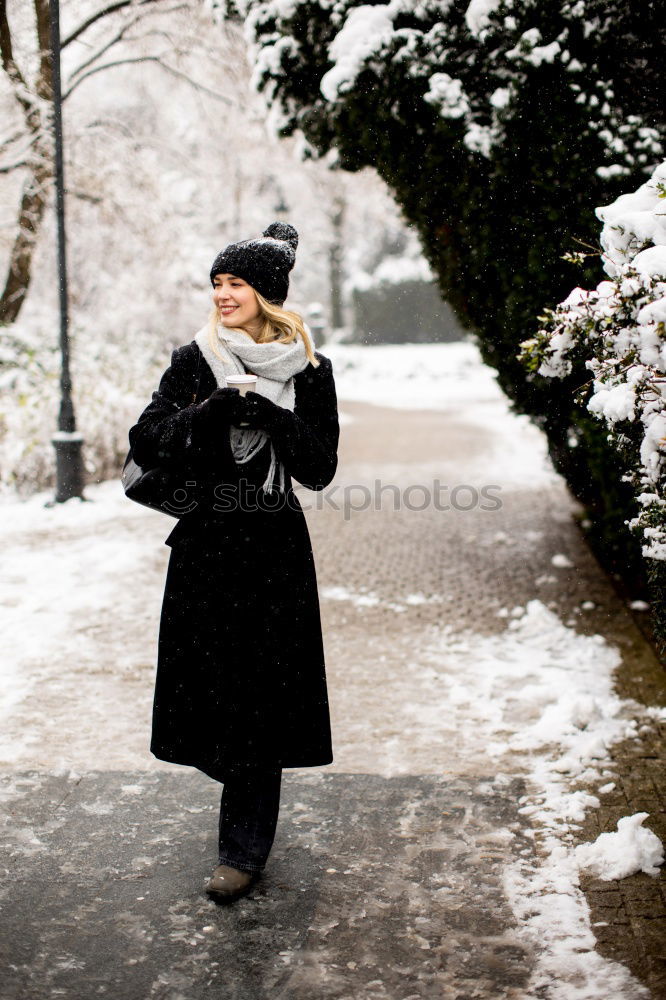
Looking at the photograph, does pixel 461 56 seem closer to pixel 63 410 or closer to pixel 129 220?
pixel 63 410

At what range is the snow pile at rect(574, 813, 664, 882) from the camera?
3.09 metres

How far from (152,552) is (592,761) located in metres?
4.32

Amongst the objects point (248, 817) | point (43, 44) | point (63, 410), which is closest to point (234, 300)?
point (248, 817)

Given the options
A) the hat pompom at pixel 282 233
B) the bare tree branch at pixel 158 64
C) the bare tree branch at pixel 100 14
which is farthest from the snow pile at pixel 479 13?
the bare tree branch at pixel 100 14

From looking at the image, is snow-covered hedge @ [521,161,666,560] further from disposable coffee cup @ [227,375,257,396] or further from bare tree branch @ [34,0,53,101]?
bare tree branch @ [34,0,53,101]

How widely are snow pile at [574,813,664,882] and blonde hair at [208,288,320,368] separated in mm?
1924

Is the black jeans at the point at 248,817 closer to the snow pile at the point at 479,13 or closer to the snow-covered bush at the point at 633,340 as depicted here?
the snow-covered bush at the point at 633,340

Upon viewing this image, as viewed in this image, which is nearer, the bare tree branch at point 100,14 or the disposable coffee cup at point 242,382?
the disposable coffee cup at point 242,382

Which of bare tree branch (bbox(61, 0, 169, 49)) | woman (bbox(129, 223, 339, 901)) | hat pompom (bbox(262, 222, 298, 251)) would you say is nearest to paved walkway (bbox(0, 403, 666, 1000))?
woman (bbox(129, 223, 339, 901))

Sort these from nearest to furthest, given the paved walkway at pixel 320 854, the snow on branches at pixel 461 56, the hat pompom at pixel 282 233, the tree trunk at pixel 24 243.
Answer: the paved walkway at pixel 320 854
the hat pompom at pixel 282 233
the snow on branches at pixel 461 56
the tree trunk at pixel 24 243

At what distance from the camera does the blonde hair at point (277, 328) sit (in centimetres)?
303

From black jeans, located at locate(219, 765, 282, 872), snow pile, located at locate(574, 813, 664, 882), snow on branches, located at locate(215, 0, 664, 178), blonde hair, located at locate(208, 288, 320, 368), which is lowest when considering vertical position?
snow pile, located at locate(574, 813, 664, 882)

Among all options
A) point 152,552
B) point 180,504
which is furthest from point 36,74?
point 180,504

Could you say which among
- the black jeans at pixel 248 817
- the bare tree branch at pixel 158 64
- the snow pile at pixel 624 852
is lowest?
the snow pile at pixel 624 852
